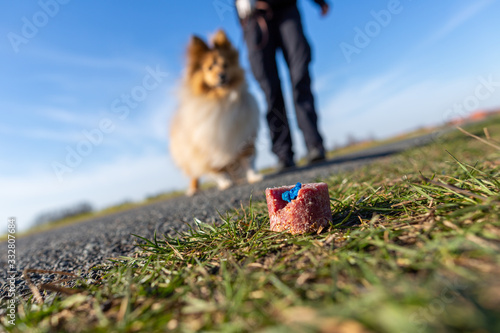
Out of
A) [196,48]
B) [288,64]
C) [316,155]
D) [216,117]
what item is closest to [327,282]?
[316,155]

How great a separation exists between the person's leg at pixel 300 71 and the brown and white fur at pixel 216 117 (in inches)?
28.5

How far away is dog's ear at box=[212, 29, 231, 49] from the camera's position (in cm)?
486

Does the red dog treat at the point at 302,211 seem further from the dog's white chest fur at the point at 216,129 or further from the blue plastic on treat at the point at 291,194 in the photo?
the dog's white chest fur at the point at 216,129

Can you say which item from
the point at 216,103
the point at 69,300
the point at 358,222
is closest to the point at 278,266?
the point at 358,222

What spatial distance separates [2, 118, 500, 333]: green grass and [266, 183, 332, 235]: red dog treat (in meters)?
0.05

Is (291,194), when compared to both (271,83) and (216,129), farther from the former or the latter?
(271,83)

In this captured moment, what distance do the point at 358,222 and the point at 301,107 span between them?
347 centimetres

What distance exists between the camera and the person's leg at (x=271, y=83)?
462 cm

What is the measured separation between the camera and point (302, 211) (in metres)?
1.24

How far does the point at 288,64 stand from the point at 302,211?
393cm

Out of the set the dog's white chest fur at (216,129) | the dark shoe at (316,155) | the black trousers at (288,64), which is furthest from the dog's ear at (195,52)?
the dark shoe at (316,155)

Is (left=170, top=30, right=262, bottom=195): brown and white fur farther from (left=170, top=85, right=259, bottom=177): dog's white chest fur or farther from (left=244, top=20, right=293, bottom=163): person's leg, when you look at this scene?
(left=244, top=20, right=293, bottom=163): person's leg

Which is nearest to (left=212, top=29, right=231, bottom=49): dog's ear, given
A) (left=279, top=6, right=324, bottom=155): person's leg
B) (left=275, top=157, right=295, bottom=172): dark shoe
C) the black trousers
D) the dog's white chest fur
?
the black trousers

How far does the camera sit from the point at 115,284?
1.03m
